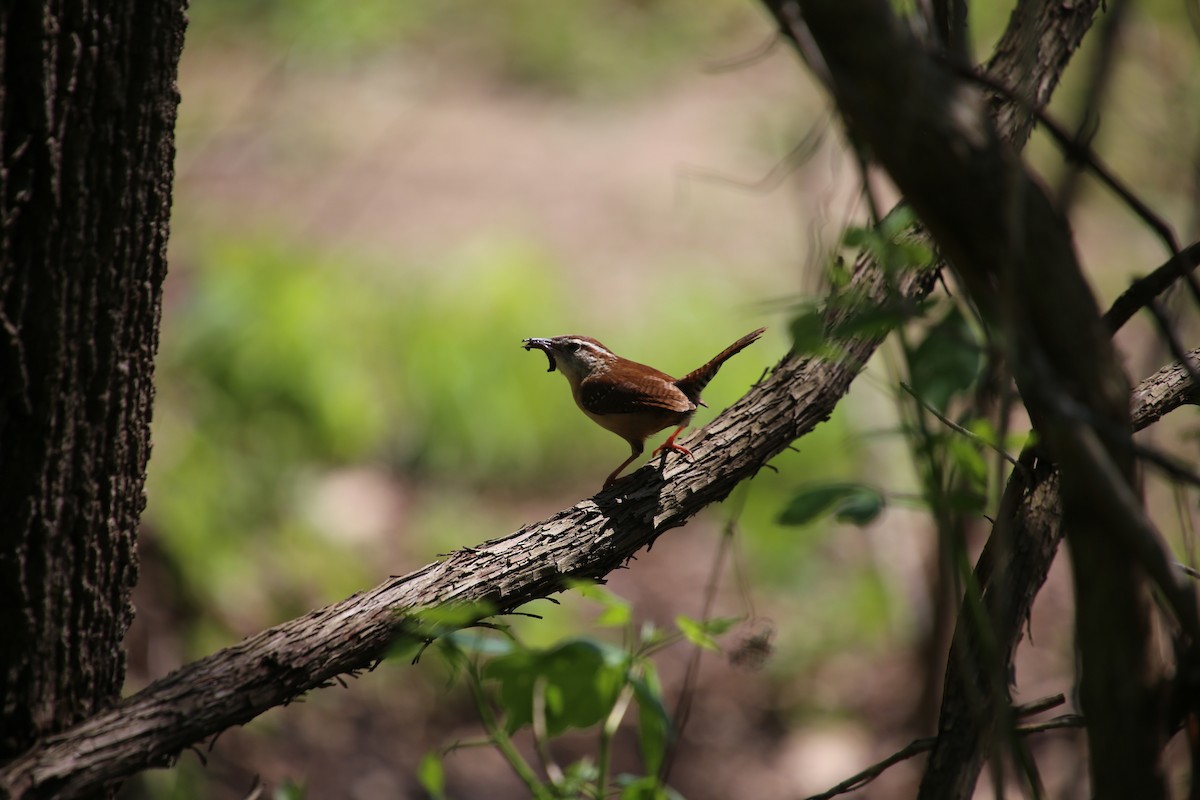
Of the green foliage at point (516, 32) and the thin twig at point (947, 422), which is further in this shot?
the green foliage at point (516, 32)

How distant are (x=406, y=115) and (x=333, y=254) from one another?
2316 mm

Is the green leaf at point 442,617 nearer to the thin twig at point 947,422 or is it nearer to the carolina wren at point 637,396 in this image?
the thin twig at point 947,422

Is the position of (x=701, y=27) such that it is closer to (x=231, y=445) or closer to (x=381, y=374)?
(x=381, y=374)

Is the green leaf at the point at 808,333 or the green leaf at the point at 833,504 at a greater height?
the green leaf at the point at 833,504

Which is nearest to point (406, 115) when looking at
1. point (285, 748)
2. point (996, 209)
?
point (285, 748)

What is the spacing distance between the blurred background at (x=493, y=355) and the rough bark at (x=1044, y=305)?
209 centimetres

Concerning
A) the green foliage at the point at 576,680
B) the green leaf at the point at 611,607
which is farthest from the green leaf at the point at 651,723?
the green leaf at the point at 611,607

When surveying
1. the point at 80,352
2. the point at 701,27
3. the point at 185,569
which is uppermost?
the point at 701,27

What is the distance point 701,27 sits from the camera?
1033 cm

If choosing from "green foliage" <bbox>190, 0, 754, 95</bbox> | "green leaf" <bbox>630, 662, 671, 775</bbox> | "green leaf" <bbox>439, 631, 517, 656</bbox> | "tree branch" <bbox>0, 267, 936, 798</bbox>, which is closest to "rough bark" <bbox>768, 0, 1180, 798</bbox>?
"tree branch" <bbox>0, 267, 936, 798</bbox>

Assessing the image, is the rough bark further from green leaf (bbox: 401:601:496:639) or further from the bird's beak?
the bird's beak

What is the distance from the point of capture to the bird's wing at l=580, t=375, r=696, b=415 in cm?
290

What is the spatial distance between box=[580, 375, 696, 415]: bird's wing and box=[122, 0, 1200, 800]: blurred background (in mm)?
723

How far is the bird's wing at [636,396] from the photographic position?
114 inches
